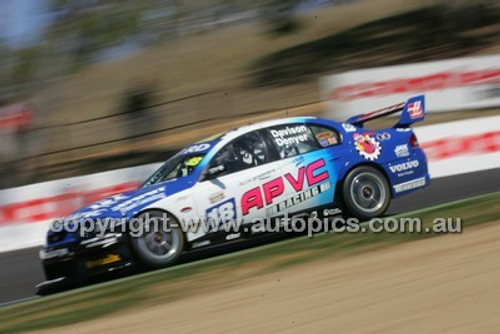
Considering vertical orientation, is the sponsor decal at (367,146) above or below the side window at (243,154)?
below

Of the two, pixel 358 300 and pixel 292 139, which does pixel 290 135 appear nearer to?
pixel 292 139

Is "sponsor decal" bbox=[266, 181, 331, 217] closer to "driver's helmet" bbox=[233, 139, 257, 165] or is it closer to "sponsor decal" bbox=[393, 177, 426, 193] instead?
"driver's helmet" bbox=[233, 139, 257, 165]

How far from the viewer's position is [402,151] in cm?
1048

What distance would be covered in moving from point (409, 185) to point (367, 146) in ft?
2.57

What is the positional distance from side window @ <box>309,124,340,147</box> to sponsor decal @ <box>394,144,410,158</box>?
2.72 ft

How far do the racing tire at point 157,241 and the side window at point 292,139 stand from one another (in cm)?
165

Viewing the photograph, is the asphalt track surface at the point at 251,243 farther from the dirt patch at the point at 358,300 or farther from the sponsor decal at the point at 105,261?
the dirt patch at the point at 358,300

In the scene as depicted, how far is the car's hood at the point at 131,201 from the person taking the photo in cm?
894

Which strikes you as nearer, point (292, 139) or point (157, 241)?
point (157, 241)

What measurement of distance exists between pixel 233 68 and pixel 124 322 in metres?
33.3

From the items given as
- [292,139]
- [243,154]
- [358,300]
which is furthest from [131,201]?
[358,300]

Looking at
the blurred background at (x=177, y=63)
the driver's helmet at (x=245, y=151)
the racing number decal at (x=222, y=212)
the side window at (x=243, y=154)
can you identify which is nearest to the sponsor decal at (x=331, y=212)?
the side window at (x=243, y=154)

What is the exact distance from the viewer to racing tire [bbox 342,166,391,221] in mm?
10055

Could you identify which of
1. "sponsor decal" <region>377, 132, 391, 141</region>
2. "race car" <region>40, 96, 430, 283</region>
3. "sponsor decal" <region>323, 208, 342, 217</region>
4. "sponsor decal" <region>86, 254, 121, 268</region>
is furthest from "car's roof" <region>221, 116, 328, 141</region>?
"sponsor decal" <region>86, 254, 121, 268</region>
